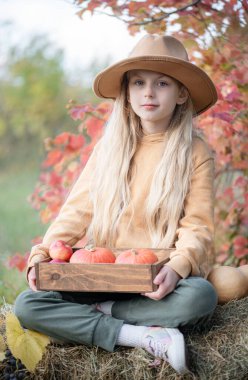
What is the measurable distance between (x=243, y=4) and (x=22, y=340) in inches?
86.4

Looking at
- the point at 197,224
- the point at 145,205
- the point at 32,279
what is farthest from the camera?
the point at 145,205

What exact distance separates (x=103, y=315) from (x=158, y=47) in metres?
1.30

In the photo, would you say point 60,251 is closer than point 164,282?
No

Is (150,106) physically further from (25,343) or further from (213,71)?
(25,343)

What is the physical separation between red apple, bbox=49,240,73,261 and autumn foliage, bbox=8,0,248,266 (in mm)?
1185

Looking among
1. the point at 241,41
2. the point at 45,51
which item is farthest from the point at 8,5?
the point at 241,41

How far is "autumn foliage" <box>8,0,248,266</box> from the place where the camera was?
142 inches

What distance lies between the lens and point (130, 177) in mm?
3170

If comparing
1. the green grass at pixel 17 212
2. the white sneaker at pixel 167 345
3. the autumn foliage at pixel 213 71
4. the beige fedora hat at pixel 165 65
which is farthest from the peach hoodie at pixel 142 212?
the green grass at pixel 17 212

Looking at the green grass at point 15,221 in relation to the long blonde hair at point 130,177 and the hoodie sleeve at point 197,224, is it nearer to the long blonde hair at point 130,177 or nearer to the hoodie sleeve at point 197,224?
the long blonde hair at point 130,177

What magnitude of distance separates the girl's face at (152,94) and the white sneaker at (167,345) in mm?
1056

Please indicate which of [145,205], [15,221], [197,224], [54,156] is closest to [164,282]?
[197,224]

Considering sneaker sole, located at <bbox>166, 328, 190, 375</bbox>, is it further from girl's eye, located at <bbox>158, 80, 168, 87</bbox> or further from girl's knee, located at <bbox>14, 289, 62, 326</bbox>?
girl's eye, located at <bbox>158, 80, 168, 87</bbox>

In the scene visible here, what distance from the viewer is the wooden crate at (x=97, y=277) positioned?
2480 millimetres
